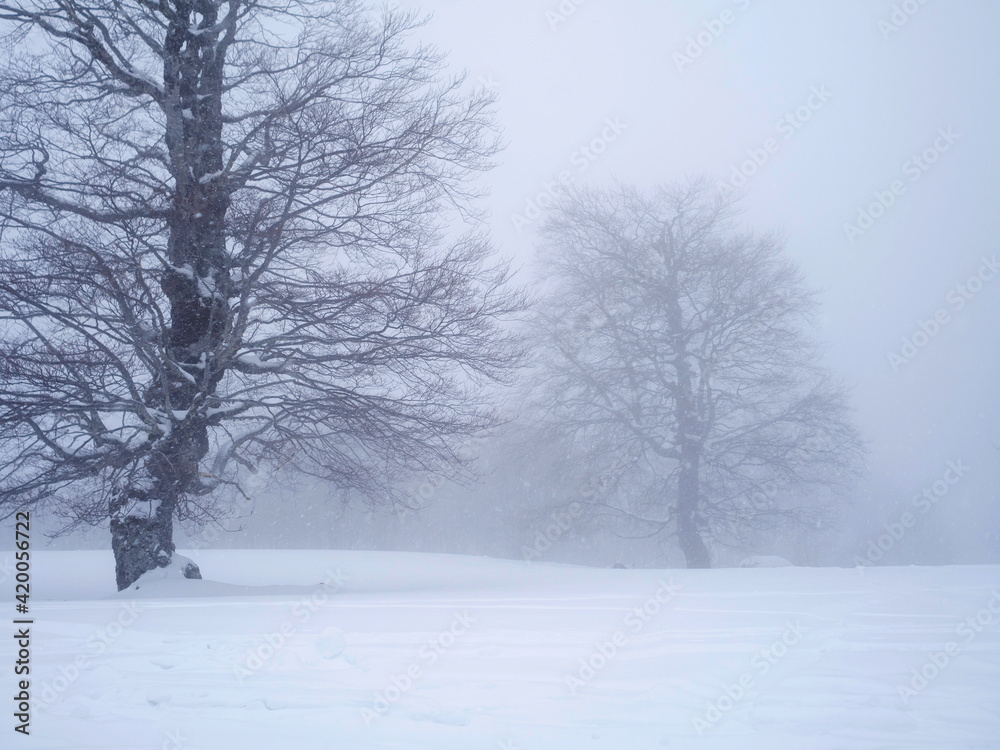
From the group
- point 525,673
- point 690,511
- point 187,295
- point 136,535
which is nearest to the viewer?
point 525,673

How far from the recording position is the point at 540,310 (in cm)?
1513

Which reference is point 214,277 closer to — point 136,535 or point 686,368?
point 136,535

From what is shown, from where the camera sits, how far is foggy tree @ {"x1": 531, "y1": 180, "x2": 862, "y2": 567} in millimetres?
14211

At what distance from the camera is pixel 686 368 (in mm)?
14648

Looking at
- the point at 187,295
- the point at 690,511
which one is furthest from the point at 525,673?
the point at 690,511

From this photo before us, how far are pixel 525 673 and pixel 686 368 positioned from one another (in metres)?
12.3

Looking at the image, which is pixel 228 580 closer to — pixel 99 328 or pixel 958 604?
pixel 99 328

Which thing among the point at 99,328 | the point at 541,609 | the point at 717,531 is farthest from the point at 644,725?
the point at 717,531

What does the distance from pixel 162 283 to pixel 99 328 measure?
35.3 inches

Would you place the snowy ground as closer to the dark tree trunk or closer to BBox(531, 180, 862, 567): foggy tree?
the dark tree trunk

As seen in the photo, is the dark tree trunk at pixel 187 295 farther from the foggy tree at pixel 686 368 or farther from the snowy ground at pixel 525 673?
the foggy tree at pixel 686 368

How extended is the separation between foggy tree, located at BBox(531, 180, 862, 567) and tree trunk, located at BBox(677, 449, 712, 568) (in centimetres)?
2

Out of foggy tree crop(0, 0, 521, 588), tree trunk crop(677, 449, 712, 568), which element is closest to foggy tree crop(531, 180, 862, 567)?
tree trunk crop(677, 449, 712, 568)

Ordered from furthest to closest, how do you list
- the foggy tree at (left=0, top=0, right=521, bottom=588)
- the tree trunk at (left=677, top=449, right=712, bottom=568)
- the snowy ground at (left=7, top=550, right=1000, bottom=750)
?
the tree trunk at (left=677, top=449, right=712, bottom=568), the foggy tree at (left=0, top=0, right=521, bottom=588), the snowy ground at (left=7, top=550, right=1000, bottom=750)
